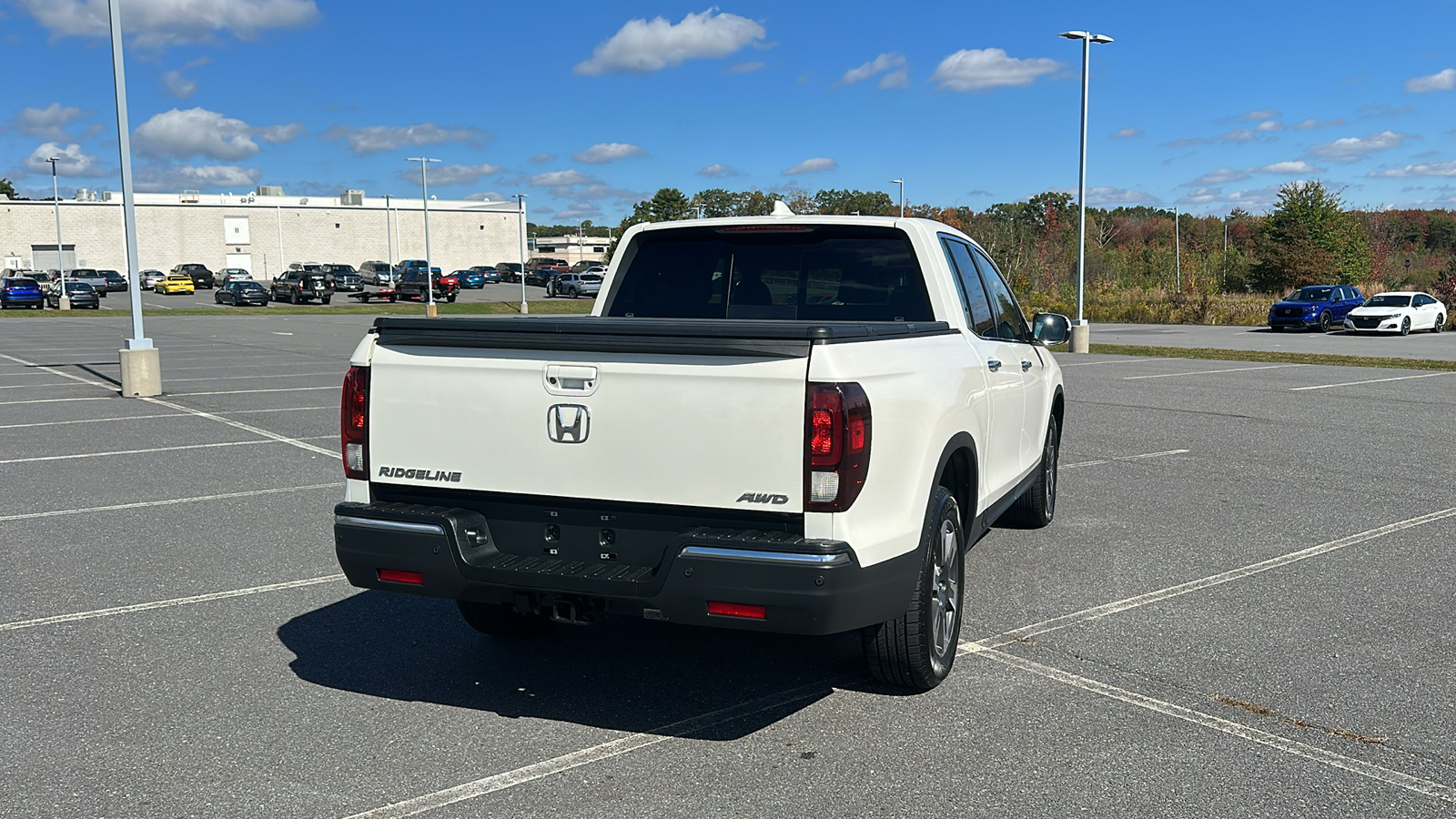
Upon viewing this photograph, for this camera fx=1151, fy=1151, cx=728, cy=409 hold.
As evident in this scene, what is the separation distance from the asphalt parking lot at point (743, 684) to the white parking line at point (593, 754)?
2cm

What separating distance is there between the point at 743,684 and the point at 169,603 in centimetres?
321

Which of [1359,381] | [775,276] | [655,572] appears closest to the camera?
[655,572]

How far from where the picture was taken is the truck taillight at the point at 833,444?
3801 millimetres

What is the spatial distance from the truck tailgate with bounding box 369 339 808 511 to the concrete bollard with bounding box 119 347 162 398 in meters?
13.7

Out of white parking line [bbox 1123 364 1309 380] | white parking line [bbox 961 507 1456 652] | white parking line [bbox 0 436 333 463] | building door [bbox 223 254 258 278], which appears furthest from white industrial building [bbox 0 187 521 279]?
white parking line [bbox 961 507 1456 652]

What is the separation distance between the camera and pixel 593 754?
4102 mm

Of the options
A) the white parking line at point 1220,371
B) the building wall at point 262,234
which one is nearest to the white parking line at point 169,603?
the white parking line at point 1220,371

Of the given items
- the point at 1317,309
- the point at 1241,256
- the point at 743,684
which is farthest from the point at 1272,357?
the point at 1241,256

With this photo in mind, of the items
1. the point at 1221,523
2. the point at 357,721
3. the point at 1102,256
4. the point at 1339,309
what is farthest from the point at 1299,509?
the point at 1102,256

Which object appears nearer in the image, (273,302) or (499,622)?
(499,622)

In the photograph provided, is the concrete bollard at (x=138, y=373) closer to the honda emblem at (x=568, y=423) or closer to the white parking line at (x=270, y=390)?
the white parking line at (x=270, y=390)

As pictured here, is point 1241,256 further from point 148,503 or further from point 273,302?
point 148,503

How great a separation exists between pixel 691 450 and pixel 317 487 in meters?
6.21

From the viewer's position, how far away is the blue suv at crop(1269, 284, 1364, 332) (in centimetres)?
3828
